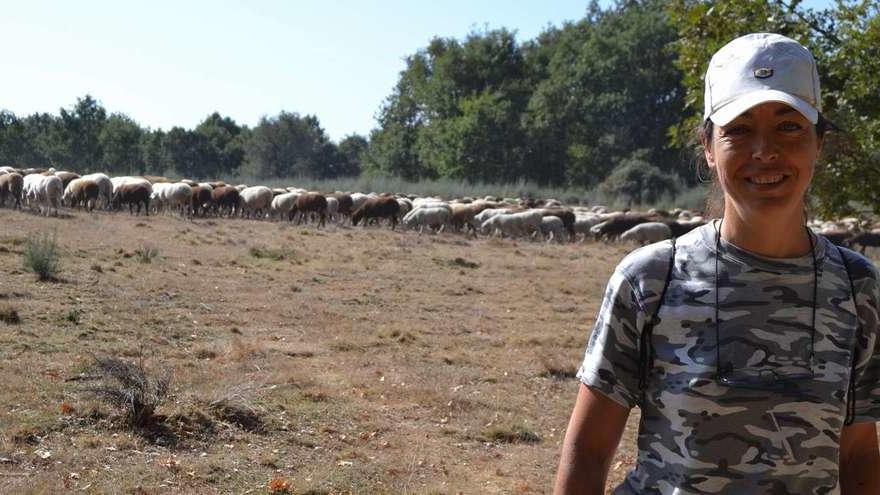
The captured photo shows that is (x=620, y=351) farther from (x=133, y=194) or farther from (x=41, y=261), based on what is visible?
(x=133, y=194)

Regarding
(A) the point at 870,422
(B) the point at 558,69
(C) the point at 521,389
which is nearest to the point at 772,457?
(A) the point at 870,422

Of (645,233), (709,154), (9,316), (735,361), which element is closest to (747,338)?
(735,361)

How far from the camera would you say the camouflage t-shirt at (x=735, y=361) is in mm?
2191

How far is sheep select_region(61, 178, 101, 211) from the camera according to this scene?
3809 centimetres

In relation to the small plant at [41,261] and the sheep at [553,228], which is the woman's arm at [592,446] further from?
the sheep at [553,228]

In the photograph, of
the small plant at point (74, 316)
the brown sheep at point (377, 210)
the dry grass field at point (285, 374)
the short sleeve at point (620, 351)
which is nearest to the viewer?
the short sleeve at point (620, 351)

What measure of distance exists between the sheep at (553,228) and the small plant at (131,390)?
28.1m

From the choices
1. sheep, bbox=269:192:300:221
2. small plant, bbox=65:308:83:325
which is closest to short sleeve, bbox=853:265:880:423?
small plant, bbox=65:308:83:325

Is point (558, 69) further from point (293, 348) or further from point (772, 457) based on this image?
point (772, 457)

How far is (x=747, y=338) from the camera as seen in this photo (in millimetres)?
2229

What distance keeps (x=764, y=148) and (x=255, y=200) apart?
40859 millimetres

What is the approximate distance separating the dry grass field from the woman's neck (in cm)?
514

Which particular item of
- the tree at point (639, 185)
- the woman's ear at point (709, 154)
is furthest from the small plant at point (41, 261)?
the tree at point (639, 185)

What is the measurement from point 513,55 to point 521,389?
6798 cm
